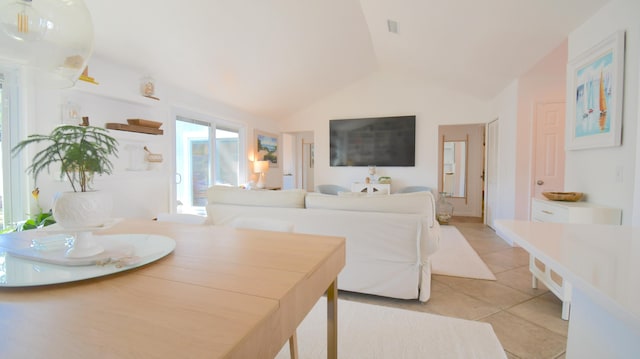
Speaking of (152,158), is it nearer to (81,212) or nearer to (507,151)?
(81,212)

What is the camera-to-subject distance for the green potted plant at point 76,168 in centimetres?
79

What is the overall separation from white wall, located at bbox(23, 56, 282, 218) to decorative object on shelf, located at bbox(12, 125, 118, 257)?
2.27m

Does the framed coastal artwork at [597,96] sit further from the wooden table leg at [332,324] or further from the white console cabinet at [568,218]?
the wooden table leg at [332,324]

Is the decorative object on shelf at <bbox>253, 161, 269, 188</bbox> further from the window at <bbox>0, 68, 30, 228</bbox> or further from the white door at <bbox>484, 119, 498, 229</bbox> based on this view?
the white door at <bbox>484, 119, 498, 229</bbox>

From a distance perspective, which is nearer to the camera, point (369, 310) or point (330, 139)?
Answer: point (369, 310)

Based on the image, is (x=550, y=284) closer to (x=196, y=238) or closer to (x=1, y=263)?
(x=196, y=238)

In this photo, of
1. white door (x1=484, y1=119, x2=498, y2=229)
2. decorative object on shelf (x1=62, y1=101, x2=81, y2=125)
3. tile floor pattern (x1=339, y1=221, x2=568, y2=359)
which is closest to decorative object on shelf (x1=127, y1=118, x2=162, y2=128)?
decorative object on shelf (x1=62, y1=101, x2=81, y2=125)

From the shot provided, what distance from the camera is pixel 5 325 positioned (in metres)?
0.51

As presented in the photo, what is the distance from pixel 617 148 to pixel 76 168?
326 centimetres

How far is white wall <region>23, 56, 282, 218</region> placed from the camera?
2600 mm

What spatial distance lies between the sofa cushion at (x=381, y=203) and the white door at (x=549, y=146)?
2852 millimetres

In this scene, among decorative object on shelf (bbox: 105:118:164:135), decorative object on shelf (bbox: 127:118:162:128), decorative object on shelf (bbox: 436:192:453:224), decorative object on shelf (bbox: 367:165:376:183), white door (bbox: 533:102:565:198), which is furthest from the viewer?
decorative object on shelf (bbox: 367:165:376:183)

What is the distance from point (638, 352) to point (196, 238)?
57.2 inches

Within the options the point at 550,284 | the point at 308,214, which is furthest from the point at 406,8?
the point at 550,284
